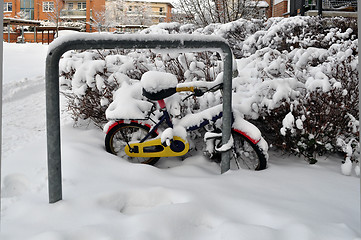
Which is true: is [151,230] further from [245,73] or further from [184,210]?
[245,73]

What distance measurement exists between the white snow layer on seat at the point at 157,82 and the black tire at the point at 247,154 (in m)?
0.56

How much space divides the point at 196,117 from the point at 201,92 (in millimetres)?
208

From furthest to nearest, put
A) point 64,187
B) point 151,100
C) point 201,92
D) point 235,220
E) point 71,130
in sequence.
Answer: point 71,130 < point 151,100 < point 201,92 < point 64,187 < point 235,220

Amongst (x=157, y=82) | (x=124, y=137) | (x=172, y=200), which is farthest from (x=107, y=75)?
(x=172, y=200)

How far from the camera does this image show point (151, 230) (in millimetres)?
1473

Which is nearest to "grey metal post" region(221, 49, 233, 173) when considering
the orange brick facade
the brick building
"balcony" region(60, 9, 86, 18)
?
the brick building

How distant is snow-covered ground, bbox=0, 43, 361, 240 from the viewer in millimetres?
1484

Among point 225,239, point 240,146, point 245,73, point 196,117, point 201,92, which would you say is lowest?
point 225,239

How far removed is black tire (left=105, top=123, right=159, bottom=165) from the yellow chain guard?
0.08 m

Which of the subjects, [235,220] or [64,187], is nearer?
[235,220]

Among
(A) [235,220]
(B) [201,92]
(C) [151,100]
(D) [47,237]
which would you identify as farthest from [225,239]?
(C) [151,100]

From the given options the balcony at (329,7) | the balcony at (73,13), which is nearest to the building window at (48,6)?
the balcony at (73,13)

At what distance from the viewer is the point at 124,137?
2639 mm

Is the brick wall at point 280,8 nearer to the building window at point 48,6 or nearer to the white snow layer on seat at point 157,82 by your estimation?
the white snow layer on seat at point 157,82
